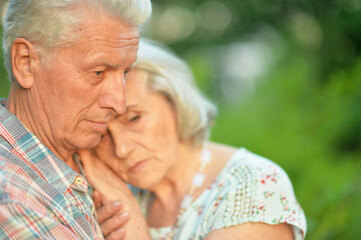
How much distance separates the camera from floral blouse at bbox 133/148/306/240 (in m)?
2.28

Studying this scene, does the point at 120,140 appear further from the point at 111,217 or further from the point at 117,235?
the point at 117,235

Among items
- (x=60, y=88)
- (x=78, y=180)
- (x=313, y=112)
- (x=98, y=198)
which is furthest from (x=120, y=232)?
(x=313, y=112)

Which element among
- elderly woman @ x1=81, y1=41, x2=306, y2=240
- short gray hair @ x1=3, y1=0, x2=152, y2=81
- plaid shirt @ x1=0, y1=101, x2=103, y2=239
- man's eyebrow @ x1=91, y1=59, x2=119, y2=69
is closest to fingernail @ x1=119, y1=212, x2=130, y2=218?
elderly woman @ x1=81, y1=41, x2=306, y2=240

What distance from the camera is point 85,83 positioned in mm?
1965

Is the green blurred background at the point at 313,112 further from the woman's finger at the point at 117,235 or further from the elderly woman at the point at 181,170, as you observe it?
the woman's finger at the point at 117,235

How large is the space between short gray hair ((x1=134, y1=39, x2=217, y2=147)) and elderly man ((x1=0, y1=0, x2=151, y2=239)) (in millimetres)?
618

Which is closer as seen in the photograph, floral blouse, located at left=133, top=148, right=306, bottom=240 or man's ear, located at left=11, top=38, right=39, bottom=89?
man's ear, located at left=11, top=38, right=39, bottom=89

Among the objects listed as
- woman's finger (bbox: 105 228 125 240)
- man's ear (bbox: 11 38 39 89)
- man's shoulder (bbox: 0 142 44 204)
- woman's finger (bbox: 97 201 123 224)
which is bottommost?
woman's finger (bbox: 105 228 125 240)

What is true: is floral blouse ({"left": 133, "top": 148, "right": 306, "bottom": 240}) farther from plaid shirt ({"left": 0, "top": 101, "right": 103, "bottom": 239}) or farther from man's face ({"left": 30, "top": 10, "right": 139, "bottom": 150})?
man's face ({"left": 30, "top": 10, "right": 139, "bottom": 150})

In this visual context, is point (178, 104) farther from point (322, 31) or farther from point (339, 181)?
point (322, 31)

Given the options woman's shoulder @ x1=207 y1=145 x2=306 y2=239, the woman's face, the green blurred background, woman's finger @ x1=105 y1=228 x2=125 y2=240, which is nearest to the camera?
woman's shoulder @ x1=207 y1=145 x2=306 y2=239

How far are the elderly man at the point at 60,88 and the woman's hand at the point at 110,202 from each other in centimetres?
32

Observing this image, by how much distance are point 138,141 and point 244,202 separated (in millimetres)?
765

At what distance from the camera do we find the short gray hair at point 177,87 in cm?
275
